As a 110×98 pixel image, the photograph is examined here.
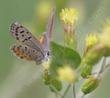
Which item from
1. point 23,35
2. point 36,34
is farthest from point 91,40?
point 36,34

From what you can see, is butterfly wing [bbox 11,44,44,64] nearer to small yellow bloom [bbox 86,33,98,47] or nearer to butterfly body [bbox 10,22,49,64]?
butterfly body [bbox 10,22,49,64]

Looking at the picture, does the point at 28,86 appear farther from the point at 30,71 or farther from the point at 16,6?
the point at 16,6

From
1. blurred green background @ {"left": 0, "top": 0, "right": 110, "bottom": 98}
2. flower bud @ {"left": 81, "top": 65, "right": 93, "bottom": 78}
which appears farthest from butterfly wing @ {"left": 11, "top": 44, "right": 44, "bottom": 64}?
blurred green background @ {"left": 0, "top": 0, "right": 110, "bottom": 98}

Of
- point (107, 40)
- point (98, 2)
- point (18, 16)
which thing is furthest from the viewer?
point (18, 16)

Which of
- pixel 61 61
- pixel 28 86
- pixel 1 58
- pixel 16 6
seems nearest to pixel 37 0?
pixel 16 6

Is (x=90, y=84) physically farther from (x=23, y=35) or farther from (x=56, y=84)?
(x=23, y=35)

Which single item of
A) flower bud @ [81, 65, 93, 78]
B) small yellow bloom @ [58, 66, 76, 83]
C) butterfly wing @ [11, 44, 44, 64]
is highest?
butterfly wing @ [11, 44, 44, 64]
